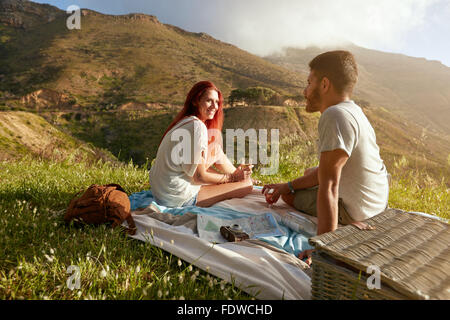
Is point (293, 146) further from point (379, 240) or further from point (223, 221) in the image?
point (379, 240)

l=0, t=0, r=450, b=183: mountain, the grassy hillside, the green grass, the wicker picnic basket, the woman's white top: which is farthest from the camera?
l=0, t=0, r=450, b=183: mountain

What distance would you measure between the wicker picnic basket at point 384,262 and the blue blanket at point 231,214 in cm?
85

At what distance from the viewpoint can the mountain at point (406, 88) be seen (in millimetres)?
128125

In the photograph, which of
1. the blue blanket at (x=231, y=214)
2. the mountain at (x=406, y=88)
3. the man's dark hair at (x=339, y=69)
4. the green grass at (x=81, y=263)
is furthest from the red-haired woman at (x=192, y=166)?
the mountain at (x=406, y=88)

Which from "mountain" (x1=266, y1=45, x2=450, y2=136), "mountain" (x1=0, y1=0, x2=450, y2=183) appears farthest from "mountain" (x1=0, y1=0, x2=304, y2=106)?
"mountain" (x1=266, y1=45, x2=450, y2=136)

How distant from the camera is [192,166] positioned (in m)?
3.63

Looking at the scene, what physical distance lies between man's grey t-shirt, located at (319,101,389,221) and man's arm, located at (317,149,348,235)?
63 mm

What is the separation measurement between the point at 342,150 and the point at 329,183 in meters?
0.29

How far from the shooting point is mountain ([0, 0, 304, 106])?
217 feet

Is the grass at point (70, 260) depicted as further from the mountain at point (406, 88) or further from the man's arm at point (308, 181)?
the mountain at point (406, 88)

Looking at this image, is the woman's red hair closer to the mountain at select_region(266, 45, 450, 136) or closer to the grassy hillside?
the grassy hillside

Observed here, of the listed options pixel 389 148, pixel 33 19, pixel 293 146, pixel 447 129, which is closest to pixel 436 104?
pixel 447 129

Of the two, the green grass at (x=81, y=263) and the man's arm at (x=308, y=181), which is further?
the man's arm at (x=308, y=181)

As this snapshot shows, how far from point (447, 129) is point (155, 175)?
482ft
